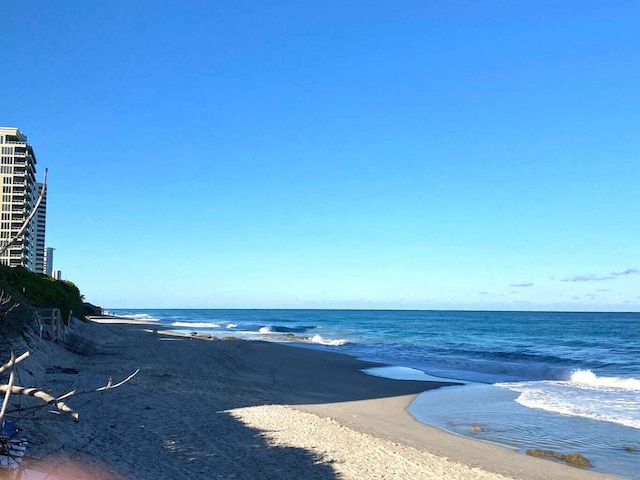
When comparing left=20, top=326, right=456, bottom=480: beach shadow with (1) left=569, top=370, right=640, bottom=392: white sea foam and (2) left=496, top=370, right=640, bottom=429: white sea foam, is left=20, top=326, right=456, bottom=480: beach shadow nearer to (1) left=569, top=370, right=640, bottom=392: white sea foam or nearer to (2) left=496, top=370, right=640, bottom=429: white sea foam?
→ (2) left=496, top=370, right=640, bottom=429: white sea foam

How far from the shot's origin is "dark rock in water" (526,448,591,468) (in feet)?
31.9

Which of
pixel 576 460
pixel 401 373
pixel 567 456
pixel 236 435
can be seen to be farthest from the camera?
pixel 401 373

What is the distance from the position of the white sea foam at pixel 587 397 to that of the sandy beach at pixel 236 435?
13.0 feet

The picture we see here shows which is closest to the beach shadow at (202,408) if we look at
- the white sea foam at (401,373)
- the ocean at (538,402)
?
the white sea foam at (401,373)

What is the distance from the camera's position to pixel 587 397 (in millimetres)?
17438

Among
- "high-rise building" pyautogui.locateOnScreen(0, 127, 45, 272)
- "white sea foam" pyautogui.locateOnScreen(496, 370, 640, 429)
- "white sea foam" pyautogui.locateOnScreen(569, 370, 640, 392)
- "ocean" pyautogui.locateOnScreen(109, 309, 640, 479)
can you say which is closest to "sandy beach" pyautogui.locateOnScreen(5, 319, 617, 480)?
"ocean" pyautogui.locateOnScreen(109, 309, 640, 479)

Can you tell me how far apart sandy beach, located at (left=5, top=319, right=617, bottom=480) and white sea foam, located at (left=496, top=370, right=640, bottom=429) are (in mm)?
3961

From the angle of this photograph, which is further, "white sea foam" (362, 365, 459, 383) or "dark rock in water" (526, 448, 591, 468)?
"white sea foam" (362, 365, 459, 383)

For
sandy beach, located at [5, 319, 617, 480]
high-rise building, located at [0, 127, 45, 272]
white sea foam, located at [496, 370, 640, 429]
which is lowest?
white sea foam, located at [496, 370, 640, 429]

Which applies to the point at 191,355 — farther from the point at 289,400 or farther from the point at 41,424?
the point at 41,424

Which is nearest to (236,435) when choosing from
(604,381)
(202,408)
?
(202,408)

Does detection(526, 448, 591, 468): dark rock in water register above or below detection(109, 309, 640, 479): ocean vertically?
above

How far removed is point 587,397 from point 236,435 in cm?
1271

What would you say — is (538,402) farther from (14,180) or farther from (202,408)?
(14,180)
